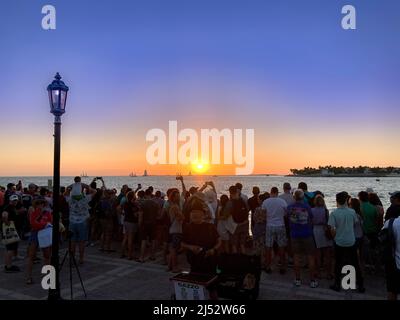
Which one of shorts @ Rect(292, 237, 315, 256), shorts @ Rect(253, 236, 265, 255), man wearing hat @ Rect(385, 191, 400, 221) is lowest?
shorts @ Rect(253, 236, 265, 255)

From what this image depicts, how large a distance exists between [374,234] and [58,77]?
7.33 meters

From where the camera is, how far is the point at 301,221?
6699 millimetres

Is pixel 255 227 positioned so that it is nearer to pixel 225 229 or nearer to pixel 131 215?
pixel 225 229

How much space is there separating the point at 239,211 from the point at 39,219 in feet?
14.6

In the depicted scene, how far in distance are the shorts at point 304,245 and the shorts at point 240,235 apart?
1550mm

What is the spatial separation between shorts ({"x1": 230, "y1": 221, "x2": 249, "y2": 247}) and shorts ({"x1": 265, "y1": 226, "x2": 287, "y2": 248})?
835 millimetres

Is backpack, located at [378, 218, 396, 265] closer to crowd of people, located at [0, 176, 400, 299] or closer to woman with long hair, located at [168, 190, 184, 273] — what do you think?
crowd of people, located at [0, 176, 400, 299]

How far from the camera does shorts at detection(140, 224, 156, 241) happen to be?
323 inches

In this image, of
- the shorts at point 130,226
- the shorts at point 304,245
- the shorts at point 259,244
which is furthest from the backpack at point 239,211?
the shorts at point 130,226

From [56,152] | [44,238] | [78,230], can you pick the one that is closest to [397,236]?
[56,152]

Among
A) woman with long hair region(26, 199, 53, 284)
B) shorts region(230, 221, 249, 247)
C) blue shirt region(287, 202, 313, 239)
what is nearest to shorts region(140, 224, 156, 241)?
shorts region(230, 221, 249, 247)

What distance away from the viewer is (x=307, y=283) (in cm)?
672
